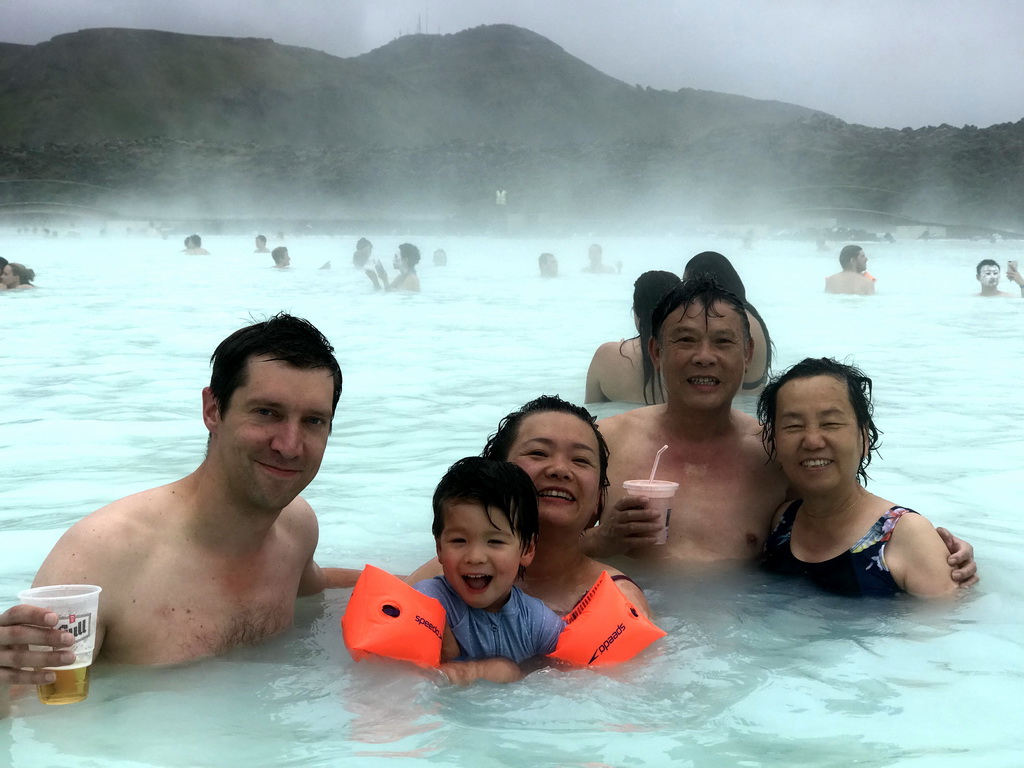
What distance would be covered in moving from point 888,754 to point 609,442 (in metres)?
1.68

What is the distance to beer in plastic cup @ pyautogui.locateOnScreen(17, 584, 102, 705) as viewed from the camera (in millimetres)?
2057

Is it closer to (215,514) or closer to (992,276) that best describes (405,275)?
(992,276)

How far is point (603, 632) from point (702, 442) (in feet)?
3.96

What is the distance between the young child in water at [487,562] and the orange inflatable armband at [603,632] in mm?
58

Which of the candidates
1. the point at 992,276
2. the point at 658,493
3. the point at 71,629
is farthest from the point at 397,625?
the point at 992,276

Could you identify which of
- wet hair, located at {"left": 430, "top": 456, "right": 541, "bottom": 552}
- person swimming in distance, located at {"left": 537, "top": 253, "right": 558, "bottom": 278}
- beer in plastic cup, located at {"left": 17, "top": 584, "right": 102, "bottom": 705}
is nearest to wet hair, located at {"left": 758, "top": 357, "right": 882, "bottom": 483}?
wet hair, located at {"left": 430, "top": 456, "right": 541, "bottom": 552}

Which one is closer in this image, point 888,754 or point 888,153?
point 888,754

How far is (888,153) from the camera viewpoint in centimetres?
4400

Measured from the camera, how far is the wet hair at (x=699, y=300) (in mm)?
3637

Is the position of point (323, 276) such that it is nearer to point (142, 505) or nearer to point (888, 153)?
point (142, 505)

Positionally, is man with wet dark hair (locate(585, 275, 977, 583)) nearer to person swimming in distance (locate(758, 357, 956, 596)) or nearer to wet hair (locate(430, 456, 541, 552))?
person swimming in distance (locate(758, 357, 956, 596))

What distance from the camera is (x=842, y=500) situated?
341cm

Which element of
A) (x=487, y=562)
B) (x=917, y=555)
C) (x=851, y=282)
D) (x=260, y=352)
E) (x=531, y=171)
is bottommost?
(x=917, y=555)

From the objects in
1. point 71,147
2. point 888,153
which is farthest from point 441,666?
point 71,147
